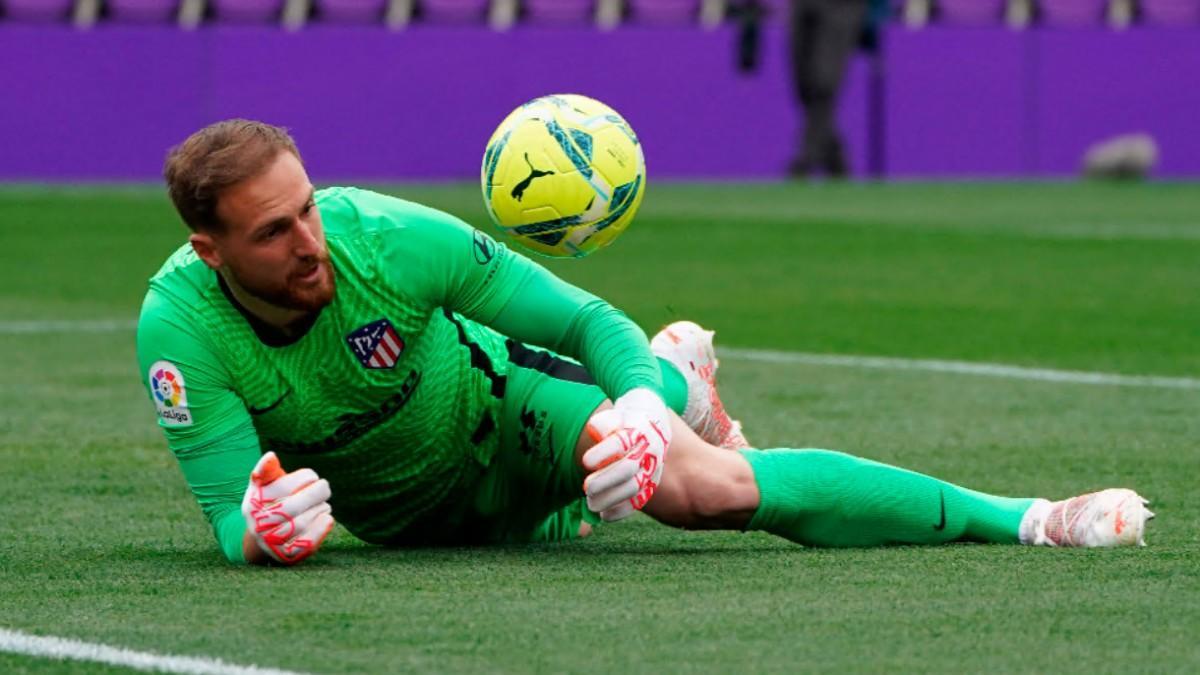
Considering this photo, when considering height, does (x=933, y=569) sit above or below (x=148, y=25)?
above

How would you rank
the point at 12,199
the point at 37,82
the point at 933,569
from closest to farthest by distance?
the point at 933,569 < the point at 12,199 < the point at 37,82

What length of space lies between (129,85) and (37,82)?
Result: 0.98m

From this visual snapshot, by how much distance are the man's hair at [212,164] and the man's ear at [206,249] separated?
2 centimetres

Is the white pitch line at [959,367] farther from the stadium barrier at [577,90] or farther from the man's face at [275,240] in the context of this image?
the stadium barrier at [577,90]

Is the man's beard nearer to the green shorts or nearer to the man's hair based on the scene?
the man's hair

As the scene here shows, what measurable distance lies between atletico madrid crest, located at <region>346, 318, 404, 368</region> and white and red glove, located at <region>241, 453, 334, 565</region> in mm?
374

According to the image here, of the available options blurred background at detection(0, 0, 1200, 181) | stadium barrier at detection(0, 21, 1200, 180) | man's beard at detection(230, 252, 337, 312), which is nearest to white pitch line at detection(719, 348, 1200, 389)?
man's beard at detection(230, 252, 337, 312)

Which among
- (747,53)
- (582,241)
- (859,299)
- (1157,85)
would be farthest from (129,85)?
(582,241)

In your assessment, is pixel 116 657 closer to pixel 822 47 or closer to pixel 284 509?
pixel 284 509

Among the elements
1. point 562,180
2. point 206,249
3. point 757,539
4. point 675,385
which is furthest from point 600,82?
point 206,249

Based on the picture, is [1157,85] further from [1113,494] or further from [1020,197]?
[1113,494]

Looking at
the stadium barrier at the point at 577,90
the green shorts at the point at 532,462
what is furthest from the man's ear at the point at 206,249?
the stadium barrier at the point at 577,90

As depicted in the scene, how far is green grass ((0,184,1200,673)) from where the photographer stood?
3.98 metres

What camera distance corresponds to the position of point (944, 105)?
2662cm
